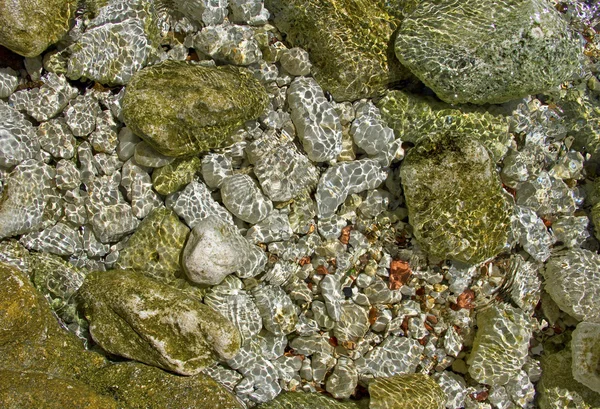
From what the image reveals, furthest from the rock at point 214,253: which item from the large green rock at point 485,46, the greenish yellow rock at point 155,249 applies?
the large green rock at point 485,46

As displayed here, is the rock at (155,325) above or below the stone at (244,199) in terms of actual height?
below

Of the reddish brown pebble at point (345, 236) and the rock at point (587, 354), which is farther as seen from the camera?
the reddish brown pebble at point (345, 236)

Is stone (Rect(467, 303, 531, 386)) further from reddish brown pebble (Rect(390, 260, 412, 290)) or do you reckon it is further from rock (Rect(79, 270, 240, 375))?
rock (Rect(79, 270, 240, 375))

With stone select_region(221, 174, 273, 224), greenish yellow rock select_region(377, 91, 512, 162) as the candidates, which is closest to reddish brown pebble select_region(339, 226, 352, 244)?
stone select_region(221, 174, 273, 224)

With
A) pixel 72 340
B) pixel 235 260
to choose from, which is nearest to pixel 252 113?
pixel 235 260

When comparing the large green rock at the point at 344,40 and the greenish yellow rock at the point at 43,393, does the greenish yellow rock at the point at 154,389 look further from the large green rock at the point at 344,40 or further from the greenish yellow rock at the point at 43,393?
the large green rock at the point at 344,40

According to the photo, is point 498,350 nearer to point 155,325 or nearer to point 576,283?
point 576,283

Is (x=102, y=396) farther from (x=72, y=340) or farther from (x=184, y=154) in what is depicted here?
(x=184, y=154)

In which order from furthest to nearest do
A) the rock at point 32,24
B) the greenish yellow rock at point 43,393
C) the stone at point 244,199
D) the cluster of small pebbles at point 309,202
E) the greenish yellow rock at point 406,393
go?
1. the stone at point 244,199
2. the greenish yellow rock at point 406,393
3. the cluster of small pebbles at point 309,202
4. the rock at point 32,24
5. the greenish yellow rock at point 43,393
